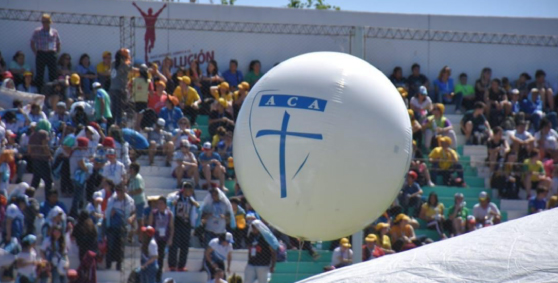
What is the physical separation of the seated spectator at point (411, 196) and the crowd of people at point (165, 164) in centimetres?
2

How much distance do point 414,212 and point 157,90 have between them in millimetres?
3883

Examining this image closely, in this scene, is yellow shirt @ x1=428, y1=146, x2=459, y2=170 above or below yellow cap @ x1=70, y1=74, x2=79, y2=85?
below

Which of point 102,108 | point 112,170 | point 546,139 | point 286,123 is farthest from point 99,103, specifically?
point 286,123

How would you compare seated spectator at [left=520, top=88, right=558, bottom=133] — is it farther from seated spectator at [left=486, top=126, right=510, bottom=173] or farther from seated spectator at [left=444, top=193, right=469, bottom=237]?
seated spectator at [left=444, top=193, right=469, bottom=237]

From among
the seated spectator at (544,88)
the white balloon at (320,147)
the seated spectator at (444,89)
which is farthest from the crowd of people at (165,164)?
the white balloon at (320,147)

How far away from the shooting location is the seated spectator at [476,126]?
1545 centimetres

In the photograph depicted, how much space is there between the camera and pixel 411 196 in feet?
43.9

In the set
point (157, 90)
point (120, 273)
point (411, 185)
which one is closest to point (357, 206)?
point (120, 273)

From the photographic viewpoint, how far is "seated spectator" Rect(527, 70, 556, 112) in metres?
16.7

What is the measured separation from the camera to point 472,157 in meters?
15.2

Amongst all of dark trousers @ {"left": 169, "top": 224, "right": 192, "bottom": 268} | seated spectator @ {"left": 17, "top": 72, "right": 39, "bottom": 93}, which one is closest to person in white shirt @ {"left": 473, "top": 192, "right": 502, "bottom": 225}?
dark trousers @ {"left": 169, "top": 224, "right": 192, "bottom": 268}

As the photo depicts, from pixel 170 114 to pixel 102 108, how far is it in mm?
941

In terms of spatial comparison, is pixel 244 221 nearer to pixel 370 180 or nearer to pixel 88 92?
pixel 88 92

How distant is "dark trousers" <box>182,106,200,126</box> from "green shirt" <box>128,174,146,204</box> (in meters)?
2.25
